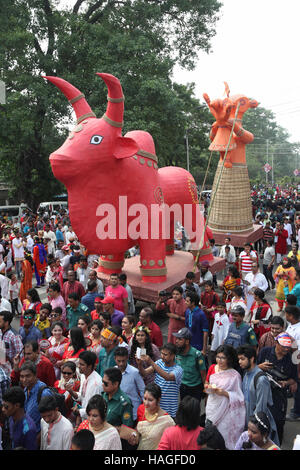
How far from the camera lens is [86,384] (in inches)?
141

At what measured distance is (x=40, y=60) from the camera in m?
16.2

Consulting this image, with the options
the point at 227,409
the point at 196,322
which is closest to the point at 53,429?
the point at 227,409

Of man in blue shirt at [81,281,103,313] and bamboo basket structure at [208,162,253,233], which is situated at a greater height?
bamboo basket structure at [208,162,253,233]

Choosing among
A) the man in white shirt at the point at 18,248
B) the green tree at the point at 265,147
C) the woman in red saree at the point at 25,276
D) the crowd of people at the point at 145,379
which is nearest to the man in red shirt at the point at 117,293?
the crowd of people at the point at 145,379

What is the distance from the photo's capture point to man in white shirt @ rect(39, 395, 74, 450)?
9.66 ft

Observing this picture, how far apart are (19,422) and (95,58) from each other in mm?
14851

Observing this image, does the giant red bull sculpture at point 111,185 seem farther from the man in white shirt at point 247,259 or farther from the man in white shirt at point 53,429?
the man in white shirt at point 53,429

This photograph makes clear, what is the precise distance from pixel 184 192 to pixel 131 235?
1.93m

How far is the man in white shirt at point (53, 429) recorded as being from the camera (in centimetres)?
294

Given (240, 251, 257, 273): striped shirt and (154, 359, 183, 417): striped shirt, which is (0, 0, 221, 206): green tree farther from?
(154, 359, 183, 417): striped shirt

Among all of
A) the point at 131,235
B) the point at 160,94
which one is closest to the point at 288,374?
the point at 131,235

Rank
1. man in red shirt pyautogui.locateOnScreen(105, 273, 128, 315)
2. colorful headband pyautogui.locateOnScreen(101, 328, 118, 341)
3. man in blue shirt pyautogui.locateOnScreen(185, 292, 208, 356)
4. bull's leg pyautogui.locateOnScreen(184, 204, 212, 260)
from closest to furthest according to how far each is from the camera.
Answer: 1. colorful headband pyautogui.locateOnScreen(101, 328, 118, 341)
2. man in blue shirt pyautogui.locateOnScreen(185, 292, 208, 356)
3. man in red shirt pyautogui.locateOnScreen(105, 273, 128, 315)
4. bull's leg pyautogui.locateOnScreen(184, 204, 212, 260)

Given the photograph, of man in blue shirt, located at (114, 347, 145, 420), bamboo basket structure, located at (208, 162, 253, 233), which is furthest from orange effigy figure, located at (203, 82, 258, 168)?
man in blue shirt, located at (114, 347, 145, 420)

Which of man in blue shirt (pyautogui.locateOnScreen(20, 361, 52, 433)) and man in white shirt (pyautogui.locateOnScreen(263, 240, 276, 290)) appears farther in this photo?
man in white shirt (pyautogui.locateOnScreen(263, 240, 276, 290))
